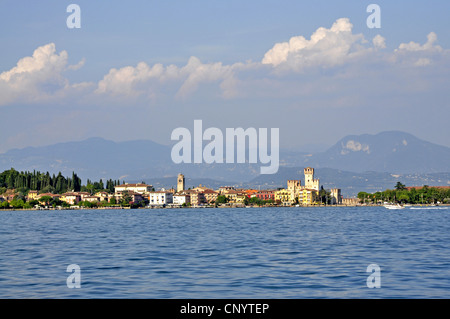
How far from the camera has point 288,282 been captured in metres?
18.8

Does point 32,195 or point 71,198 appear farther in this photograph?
point 32,195

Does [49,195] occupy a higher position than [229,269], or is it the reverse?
[49,195]

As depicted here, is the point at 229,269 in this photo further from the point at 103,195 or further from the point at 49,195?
the point at 103,195

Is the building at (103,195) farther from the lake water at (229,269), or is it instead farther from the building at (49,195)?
the lake water at (229,269)

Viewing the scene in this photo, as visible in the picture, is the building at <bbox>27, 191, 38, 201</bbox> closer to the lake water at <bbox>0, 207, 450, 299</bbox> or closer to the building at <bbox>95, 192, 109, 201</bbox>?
the building at <bbox>95, 192, 109, 201</bbox>

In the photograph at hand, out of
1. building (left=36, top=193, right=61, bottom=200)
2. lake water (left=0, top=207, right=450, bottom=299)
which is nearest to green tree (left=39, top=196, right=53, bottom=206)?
building (left=36, top=193, right=61, bottom=200)

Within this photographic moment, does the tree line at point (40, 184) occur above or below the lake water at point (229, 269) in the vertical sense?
above

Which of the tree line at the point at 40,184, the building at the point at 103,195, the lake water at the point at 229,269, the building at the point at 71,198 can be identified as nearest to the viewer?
the lake water at the point at 229,269

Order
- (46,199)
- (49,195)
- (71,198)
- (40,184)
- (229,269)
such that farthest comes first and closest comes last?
(40,184) < (71,198) < (49,195) < (46,199) < (229,269)

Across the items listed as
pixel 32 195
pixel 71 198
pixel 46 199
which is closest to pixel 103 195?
pixel 71 198

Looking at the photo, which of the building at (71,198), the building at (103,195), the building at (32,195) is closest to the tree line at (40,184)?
the building at (32,195)

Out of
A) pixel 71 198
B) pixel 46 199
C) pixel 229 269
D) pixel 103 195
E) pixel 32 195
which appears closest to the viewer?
pixel 229 269
